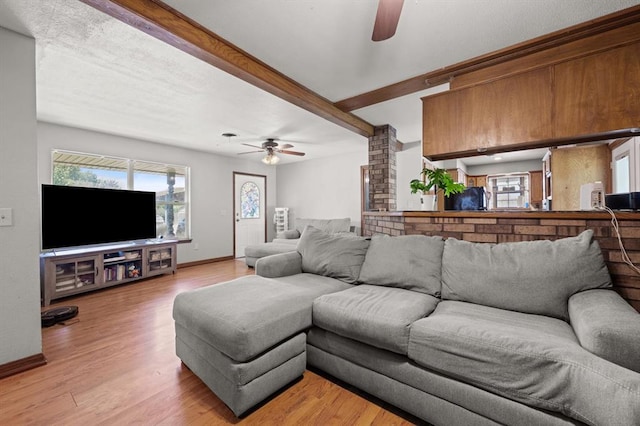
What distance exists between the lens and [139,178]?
16.3 feet

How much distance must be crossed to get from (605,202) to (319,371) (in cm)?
236

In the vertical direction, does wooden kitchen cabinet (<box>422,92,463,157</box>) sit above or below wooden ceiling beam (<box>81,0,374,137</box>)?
below

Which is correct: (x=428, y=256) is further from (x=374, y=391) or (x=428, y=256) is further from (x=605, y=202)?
(x=605, y=202)

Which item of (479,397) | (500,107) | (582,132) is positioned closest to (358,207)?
(500,107)

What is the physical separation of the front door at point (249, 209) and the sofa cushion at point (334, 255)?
4271 mm

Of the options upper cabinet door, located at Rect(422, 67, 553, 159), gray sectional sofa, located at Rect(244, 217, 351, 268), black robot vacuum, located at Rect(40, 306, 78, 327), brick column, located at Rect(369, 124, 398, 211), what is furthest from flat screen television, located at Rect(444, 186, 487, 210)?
black robot vacuum, located at Rect(40, 306, 78, 327)

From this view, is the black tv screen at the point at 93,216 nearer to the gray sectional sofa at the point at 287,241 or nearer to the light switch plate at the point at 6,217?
the gray sectional sofa at the point at 287,241

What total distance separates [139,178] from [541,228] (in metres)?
5.81

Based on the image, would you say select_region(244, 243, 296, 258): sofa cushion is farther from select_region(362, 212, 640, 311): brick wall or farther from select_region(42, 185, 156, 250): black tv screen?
select_region(362, 212, 640, 311): brick wall

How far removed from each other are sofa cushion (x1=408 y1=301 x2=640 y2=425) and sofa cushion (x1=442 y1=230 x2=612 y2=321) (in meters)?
0.11

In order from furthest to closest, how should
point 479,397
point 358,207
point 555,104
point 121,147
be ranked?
point 358,207 → point 121,147 → point 555,104 → point 479,397

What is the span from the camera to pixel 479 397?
49.4 inches

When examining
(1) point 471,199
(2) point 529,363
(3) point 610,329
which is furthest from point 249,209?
(3) point 610,329

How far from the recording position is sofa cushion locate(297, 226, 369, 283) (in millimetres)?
2426
